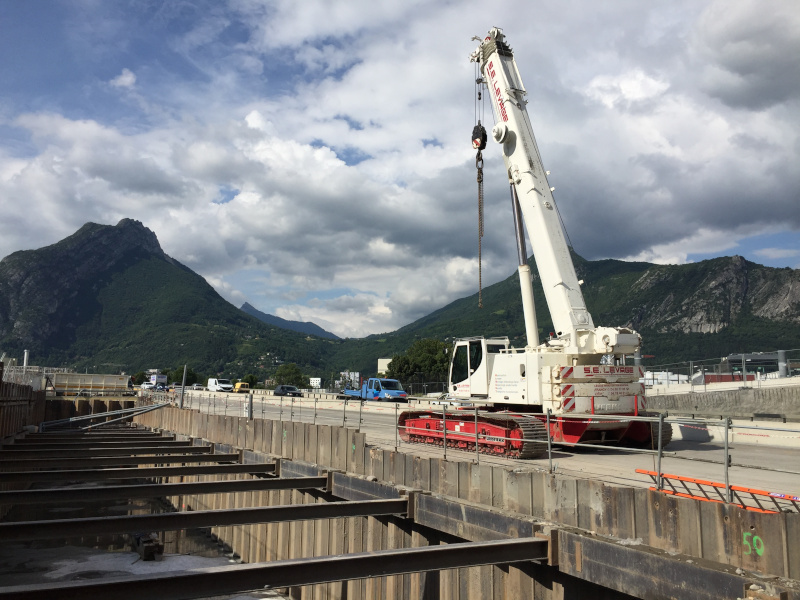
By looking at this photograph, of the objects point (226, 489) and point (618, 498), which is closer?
point (618, 498)

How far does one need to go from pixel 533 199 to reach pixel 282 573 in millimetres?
11820

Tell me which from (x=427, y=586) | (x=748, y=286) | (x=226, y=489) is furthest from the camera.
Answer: (x=748, y=286)

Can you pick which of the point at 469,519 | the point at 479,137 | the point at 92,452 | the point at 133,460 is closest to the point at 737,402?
the point at 479,137

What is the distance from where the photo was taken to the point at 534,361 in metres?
14.8

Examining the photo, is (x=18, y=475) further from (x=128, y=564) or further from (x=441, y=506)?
(x=441, y=506)

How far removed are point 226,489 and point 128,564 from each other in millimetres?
8456

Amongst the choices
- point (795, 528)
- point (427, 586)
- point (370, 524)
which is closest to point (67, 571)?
point (370, 524)


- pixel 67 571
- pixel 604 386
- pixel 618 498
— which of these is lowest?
pixel 67 571

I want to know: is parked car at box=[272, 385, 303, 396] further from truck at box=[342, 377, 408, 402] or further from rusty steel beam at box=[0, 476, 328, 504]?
rusty steel beam at box=[0, 476, 328, 504]

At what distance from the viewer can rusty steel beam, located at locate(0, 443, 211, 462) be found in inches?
701

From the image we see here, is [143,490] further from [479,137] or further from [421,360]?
[421,360]

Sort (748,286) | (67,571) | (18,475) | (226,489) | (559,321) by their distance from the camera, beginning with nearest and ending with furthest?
(226,489)
(18,475)
(559,321)
(67,571)
(748,286)

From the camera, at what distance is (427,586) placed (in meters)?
9.37

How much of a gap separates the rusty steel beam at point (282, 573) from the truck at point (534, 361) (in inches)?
224
